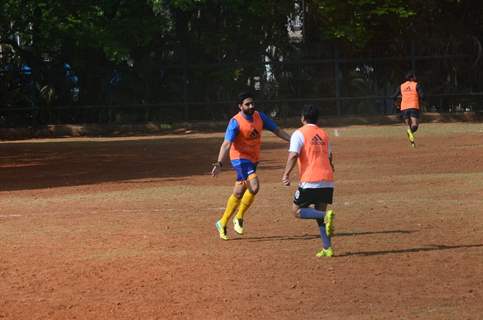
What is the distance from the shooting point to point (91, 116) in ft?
128

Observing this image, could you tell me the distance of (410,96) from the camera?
27.8 m

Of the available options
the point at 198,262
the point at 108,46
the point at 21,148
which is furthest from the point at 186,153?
the point at 198,262

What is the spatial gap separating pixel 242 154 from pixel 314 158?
1.88m

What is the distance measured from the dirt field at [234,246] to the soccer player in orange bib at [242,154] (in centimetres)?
36

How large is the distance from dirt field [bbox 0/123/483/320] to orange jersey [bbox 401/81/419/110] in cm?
340

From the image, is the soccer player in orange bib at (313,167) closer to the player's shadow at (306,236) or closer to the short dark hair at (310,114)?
the short dark hair at (310,114)

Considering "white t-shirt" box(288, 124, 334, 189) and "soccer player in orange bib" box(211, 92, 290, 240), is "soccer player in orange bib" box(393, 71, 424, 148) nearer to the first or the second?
"soccer player in orange bib" box(211, 92, 290, 240)

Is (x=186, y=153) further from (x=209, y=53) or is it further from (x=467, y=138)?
(x=209, y=53)

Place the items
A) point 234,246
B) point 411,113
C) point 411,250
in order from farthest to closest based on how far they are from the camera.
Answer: point 411,113 < point 234,246 < point 411,250

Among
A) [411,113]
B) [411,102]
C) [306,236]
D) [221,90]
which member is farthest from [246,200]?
[221,90]

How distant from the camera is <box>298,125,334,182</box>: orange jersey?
467 inches

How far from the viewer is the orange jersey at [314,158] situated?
1187 cm

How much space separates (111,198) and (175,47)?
69.5 ft

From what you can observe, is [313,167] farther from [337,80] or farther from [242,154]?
[337,80]
